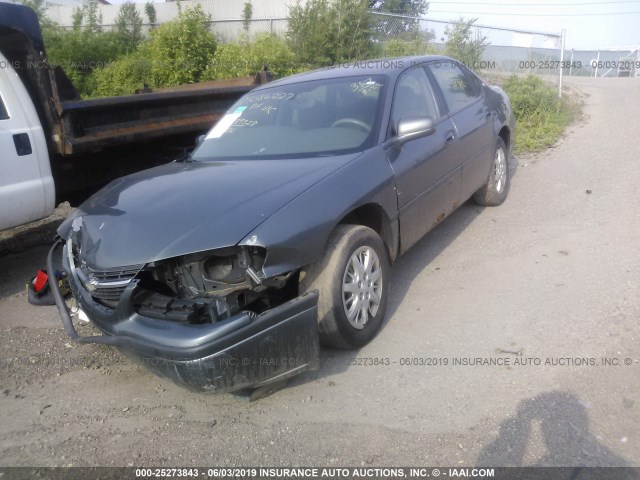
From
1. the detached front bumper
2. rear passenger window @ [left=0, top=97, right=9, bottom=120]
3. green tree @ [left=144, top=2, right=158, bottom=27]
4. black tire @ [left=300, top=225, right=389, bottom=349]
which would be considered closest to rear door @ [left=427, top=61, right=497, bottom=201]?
black tire @ [left=300, top=225, right=389, bottom=349]

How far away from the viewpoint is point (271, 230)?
291cm

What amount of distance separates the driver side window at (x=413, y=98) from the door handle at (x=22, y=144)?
2960mm

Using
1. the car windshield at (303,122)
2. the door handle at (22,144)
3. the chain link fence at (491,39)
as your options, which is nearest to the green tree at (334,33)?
the chain link fence at (491,39)

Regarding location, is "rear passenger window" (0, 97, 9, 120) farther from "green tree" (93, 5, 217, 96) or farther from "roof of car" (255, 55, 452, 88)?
"green tree" (93, 5, 217, 96)

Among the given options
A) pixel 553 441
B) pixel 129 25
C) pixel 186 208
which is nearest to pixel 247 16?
pixel 129 25

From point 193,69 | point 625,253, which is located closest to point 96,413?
point 625,253

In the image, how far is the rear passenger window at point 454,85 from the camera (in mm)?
5090

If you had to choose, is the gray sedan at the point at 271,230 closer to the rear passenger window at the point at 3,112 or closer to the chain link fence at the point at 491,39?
the rear passenger window at the point at 3,112

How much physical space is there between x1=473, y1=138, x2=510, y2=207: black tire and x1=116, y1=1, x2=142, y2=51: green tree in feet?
51.1

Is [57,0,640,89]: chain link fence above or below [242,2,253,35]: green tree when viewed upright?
below

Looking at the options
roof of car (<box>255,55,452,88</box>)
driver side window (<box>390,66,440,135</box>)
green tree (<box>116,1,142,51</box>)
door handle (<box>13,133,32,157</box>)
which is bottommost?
door handle (<box>13,133,32,157</box>)

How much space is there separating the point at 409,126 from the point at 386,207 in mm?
605

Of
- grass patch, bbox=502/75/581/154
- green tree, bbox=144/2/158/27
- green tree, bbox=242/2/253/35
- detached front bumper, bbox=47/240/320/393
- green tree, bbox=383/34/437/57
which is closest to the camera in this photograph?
detached front bumper, bbox=47/240/320/393

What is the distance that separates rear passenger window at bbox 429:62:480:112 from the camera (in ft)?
16.7
